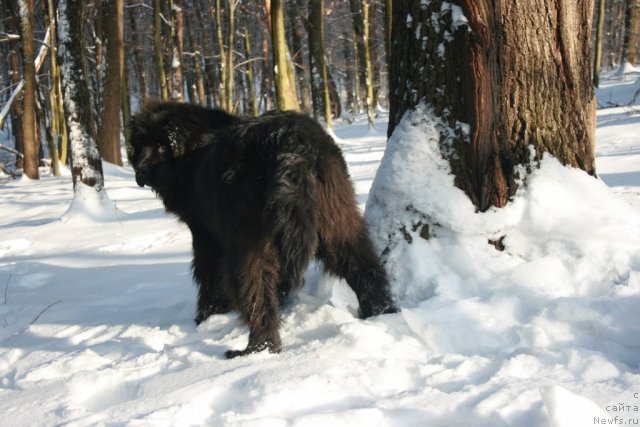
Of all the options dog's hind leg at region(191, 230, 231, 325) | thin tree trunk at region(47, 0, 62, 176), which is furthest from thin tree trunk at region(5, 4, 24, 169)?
dog's hind leg at region(191, 230, 231, 325)

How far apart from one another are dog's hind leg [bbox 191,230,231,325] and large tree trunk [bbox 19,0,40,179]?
10.6 m

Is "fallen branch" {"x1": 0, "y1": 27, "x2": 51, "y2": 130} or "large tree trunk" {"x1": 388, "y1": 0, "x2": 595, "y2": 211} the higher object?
"fallen branch" {"x1": 0, "y1": 27, "x2": 51, "y2": 130}

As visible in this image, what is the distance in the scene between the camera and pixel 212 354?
2.88 m

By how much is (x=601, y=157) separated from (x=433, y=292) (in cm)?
613

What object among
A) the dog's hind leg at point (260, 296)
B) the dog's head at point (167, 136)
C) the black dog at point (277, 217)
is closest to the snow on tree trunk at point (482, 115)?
the black dog at point (277, 217)

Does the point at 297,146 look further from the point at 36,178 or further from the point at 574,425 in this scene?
the point at 36,178

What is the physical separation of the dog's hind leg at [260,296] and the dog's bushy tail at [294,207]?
16 centimetres

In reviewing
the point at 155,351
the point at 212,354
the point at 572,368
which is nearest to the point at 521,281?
the point at 572,368

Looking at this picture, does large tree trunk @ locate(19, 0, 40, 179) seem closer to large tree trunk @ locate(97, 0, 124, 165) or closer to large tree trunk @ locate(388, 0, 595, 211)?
large tree trunk @ locate(97, 0, 124, 165)

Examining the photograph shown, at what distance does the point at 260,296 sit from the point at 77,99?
6805 mm

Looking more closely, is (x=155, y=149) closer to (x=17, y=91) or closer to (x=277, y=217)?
(x=277, y=217)

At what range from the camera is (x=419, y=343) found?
2.62 meters

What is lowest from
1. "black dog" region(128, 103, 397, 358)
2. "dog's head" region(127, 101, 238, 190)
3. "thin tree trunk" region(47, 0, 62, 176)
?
"black dog" region(128, 103, 397, 358)

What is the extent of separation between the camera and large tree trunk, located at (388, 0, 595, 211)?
10.7 feet
